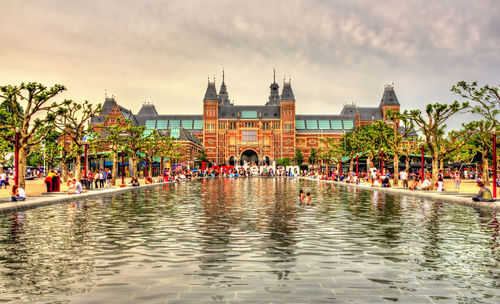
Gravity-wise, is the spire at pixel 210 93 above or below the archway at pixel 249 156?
above

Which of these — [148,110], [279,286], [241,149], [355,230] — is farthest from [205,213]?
[148,110]

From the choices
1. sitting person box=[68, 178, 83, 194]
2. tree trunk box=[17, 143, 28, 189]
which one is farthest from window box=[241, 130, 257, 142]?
tree trunk box=[17, 143, 28, 189]

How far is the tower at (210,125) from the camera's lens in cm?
15225

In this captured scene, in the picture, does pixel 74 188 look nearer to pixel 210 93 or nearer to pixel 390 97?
pixel 210 93

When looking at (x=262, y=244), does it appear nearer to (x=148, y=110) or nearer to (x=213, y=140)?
(x=213, y=140)

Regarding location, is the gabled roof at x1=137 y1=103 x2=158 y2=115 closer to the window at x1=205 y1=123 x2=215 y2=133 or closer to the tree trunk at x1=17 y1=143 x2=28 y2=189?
the window at x1=205 y1=123 x2=215 y2=133

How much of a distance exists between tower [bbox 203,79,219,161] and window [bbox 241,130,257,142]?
926 cm

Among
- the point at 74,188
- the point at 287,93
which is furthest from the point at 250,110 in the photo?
the point at 74,188

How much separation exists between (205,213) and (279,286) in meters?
11.5

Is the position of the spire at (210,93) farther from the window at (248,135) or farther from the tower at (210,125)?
the window at (248,135)

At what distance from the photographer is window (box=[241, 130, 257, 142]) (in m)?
152

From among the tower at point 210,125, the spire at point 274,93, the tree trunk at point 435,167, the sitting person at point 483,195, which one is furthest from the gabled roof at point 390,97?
the sitting person at point 483,195

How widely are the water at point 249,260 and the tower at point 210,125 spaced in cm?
13595

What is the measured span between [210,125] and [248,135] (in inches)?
513
